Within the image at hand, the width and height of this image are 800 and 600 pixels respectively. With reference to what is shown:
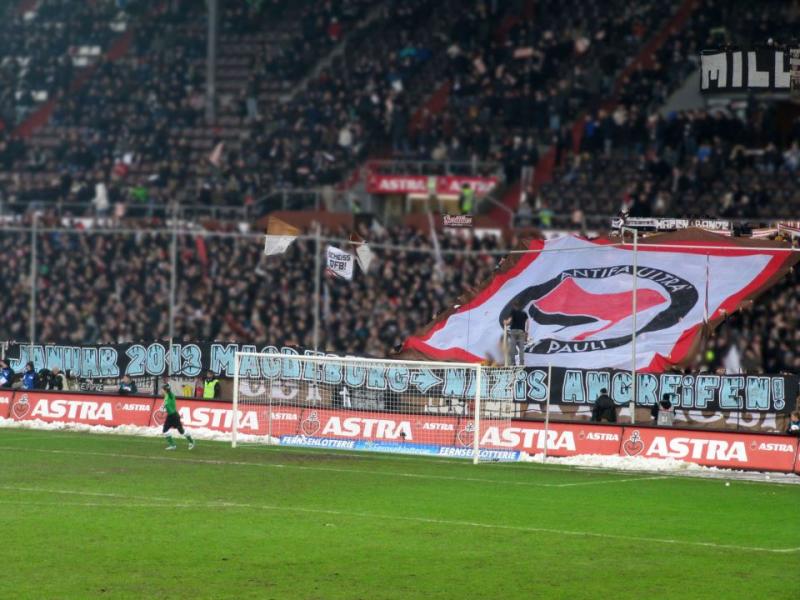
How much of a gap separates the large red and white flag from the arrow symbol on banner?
304cm

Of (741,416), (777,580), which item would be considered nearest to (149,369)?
(741,416)

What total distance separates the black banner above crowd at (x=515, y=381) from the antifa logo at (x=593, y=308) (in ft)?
6.88

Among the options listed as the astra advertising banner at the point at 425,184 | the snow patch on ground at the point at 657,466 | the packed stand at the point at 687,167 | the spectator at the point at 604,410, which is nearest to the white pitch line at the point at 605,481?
the snow patch on ground at the point at 657,466

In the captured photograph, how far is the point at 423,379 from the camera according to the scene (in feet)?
95.9

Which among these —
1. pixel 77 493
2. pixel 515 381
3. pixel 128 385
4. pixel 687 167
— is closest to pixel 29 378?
pixel 128 385

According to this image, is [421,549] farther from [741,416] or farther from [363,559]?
[741,416]

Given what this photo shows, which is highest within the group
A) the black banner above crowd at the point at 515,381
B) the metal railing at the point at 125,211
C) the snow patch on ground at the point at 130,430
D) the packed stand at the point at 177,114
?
the packed stand at the point at 177,114

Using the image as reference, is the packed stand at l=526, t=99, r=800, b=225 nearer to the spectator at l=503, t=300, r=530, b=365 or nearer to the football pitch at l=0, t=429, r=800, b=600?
the spectator at l=503, t=300, r=530, b=365

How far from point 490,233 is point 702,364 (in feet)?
28.5

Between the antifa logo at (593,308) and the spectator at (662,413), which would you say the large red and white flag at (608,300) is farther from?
the spectator at (662,413)

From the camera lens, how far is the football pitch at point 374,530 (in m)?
14.8

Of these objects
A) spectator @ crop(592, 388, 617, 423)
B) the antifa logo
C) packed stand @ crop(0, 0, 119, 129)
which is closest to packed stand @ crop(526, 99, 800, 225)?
the antifa logo

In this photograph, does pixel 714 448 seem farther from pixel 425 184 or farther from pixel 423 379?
pixel 425 184

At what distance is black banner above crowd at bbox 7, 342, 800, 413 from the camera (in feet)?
92.3
